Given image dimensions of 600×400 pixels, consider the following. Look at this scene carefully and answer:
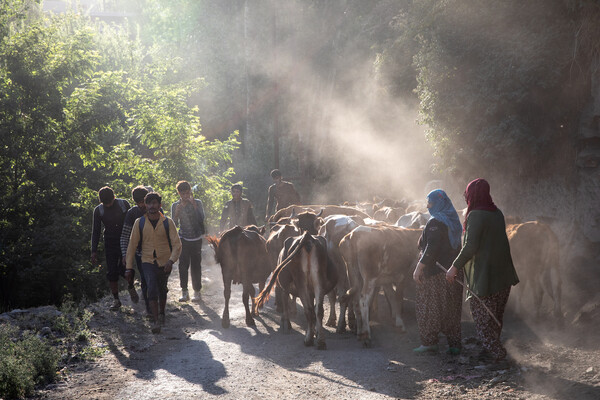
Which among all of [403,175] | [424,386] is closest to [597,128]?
[424,386]

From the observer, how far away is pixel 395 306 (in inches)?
388

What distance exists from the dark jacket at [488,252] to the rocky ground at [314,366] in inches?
40.0

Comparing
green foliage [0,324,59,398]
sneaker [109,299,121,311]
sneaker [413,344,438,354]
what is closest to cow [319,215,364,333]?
sneaker [413,344,438,354]

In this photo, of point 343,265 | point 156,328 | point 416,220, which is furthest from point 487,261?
point 156,328

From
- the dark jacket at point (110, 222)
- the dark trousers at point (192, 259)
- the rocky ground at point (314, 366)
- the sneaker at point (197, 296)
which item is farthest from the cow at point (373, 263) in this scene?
the sneaker at point (197, 296)

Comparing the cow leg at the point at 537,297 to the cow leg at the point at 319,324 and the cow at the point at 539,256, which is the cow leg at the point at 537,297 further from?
the cow leg at the point at 319,324

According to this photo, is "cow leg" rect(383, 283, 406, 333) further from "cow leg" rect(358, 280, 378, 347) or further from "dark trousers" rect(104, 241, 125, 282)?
"dark trousers" rect(104, 241, 125, 282)

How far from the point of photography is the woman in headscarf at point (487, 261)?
6.88 meters

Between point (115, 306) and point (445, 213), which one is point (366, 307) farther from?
point (115, 306)

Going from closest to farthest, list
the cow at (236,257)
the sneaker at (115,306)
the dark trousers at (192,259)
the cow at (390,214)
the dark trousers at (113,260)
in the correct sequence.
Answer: the cow at (236,257)
the dark trousers at (113,260)
the sneaker at (115,306)
the dark trousers at (192,259)
the cow at (390,214)

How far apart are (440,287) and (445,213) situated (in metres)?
1.01

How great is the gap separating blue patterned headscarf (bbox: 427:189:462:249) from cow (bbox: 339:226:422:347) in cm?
149

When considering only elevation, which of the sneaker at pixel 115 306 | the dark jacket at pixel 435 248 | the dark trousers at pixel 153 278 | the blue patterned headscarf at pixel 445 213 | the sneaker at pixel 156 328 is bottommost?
Answer: the sneaker at pixel 156 328

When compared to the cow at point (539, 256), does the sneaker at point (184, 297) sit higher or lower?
lower
